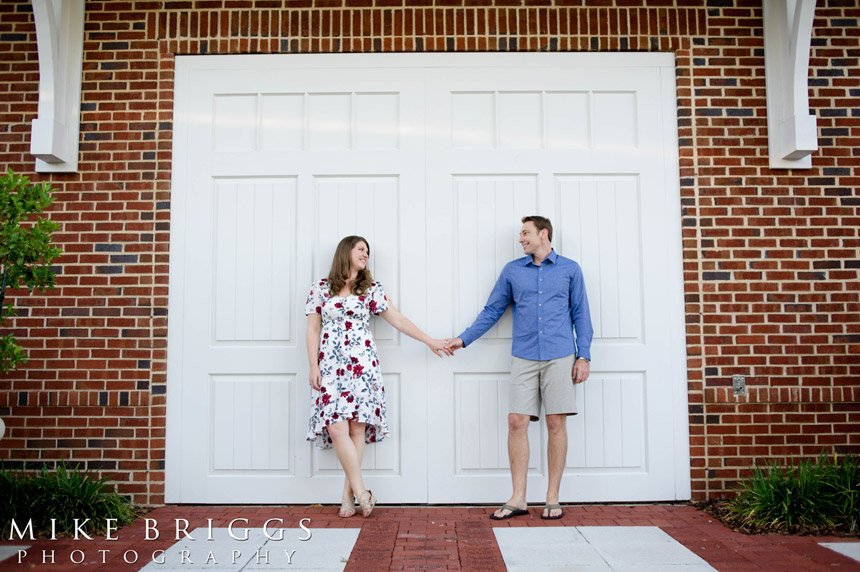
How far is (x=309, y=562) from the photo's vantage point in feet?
10.6

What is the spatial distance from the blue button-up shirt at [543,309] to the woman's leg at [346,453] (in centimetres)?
90

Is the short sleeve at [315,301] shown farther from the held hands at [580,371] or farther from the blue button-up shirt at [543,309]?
the held hands at [580,371]

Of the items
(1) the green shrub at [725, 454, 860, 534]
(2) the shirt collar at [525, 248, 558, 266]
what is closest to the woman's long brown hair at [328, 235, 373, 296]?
(2) the shirt collar at [525, 248, 558, 266]

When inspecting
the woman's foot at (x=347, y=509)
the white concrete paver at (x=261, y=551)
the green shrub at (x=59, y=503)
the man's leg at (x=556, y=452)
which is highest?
the man's leg at (x=556, y=452)

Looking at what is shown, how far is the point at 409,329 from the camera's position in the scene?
422cm

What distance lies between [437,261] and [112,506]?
2.38 m

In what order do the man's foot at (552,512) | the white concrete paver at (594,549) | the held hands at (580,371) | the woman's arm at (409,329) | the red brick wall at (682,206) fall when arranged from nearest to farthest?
1. the white concrete paver at (594,549)
2. the man's foot at (552,512)
3. the held hands at (580,371)
4. the woman's arm at (409,329)
5. the red brick wall at (682,206)

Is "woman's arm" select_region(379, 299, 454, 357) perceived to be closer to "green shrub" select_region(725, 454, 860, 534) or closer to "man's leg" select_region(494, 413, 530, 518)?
"man's leg" select_region(494, 413, 530, 518)

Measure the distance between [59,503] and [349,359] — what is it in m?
1.76

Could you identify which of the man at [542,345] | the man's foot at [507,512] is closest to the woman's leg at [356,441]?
the man at [542,345]

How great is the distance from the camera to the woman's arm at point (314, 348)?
4.12m

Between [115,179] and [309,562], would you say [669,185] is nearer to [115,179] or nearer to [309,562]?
[309,562]

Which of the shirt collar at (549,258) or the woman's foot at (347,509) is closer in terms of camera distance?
the woman's foot at (347,509)

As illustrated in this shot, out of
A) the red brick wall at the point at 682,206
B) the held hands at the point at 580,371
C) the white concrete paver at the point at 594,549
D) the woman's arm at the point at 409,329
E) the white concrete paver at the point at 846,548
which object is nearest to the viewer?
the white concrete paver at the point at 594,549
